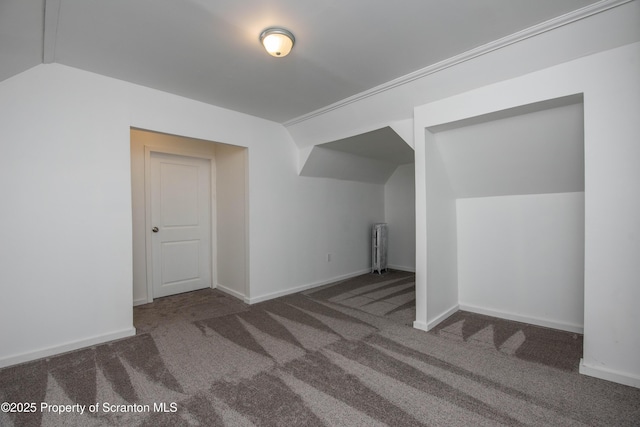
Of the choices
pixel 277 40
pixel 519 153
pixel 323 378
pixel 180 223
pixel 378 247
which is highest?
pixel 277 40

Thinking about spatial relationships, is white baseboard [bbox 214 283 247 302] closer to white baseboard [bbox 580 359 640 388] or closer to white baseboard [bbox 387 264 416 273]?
white baseboard [bbox 387 264 416 273]

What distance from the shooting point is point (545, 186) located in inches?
109

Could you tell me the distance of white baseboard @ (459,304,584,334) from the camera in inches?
105

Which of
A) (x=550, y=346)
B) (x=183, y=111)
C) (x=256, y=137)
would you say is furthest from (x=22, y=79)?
(x=550, y=346)

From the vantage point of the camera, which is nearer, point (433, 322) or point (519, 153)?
point (519, 153)

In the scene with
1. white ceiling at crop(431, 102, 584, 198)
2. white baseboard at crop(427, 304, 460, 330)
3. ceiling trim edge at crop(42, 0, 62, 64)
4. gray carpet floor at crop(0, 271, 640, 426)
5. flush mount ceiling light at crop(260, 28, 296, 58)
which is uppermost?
ceiling trim edge at crop(42, 0, 62, 64)

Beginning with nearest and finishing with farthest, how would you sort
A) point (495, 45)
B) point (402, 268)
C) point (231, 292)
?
point (495, 45) < point (231, 292) < point (402, 268)

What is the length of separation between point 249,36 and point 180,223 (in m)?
2.90

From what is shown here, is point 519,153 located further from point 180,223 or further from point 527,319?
point 180,223

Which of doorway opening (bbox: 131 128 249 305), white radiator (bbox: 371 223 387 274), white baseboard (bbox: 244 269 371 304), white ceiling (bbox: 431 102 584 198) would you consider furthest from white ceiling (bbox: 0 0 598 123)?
white radiator (bbox: 371 223 387 274)

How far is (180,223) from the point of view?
4.07 m

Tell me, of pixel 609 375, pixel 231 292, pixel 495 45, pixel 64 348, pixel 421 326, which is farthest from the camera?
pixel 231 292

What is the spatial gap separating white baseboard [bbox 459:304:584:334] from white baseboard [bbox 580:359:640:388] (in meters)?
0.81

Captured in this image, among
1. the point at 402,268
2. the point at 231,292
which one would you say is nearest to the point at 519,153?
the point at 402,268
